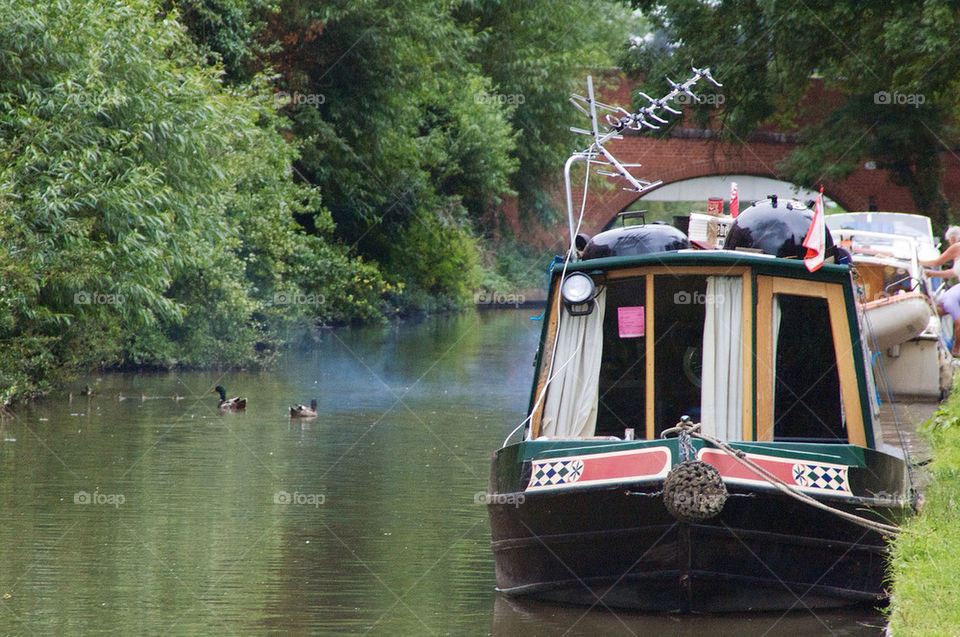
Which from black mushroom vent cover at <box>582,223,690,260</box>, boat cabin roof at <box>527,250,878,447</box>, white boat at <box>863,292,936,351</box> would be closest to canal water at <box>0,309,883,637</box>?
boat cabin roof at <box>527,250,878,447</box>

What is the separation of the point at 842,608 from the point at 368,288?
76.8ft

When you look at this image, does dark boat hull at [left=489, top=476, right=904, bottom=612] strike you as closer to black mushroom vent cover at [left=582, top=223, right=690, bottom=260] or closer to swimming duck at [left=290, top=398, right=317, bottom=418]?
black mushroom vent cover at [left=582, top=223, right=690, bottom=260]

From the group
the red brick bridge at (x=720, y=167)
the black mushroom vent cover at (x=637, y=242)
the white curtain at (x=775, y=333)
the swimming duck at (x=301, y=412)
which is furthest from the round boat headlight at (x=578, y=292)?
the red brick bridge at (x=720, y=167)

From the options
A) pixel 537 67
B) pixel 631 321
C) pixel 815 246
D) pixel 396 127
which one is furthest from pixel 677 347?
pixel 537 67

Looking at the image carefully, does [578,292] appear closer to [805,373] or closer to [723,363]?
[723,363]

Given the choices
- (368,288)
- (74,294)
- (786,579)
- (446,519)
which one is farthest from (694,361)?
(368,288)

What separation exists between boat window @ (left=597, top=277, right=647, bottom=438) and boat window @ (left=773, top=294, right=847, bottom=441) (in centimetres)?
84

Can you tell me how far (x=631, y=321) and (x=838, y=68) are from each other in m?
16.2

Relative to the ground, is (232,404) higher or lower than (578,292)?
lower

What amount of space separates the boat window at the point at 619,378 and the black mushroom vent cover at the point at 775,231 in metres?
0.85

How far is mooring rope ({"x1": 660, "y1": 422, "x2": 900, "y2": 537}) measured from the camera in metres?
7.35

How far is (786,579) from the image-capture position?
7.74 metres

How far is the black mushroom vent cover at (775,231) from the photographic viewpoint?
8.80 m

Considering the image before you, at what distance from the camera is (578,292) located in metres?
8.42
